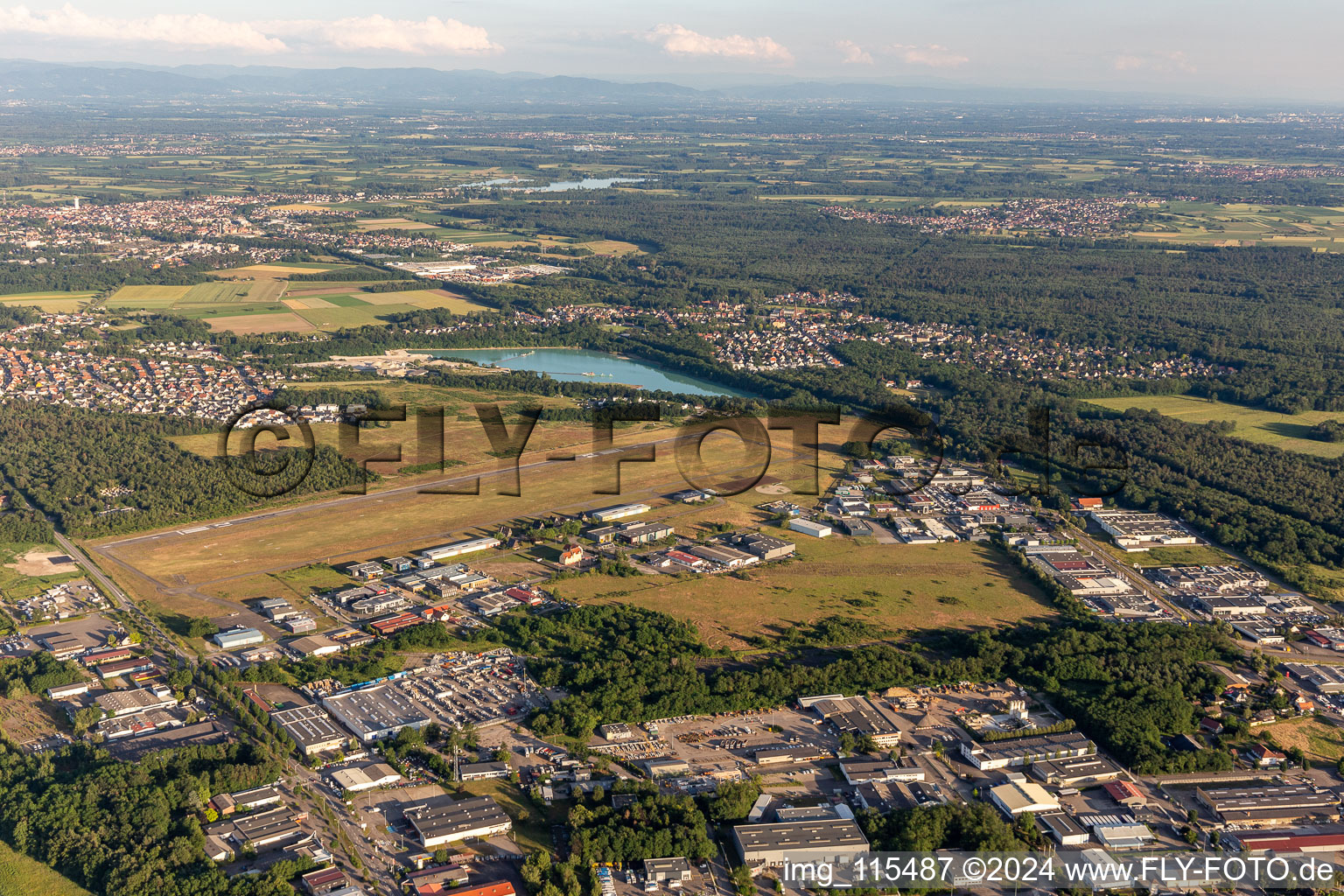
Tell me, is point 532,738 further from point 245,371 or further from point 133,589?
point 245,371

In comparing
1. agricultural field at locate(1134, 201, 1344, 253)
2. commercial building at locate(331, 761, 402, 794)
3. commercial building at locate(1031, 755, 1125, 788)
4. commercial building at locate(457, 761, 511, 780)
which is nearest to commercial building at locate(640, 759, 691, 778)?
commercial building at locate(457, 761, 511, 780)

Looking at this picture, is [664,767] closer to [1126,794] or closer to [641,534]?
[1126,794]

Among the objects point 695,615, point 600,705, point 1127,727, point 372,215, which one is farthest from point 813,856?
point 372,215

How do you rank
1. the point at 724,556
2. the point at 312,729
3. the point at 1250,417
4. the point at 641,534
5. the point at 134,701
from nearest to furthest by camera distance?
the point at 312,729
the point at 134,701
the point at 724,556
the point at 641,534
the point at 1250,417

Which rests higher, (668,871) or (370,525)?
(370,525)

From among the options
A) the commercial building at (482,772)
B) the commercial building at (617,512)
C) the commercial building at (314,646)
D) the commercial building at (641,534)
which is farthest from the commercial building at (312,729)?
the commercial building at (617,512)

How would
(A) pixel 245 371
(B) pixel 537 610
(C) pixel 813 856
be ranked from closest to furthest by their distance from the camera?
(C) pixel 813 856
(B) pixel 537 610
(A) pixel 245 371

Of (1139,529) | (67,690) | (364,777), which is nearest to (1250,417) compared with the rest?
(1139,529)
